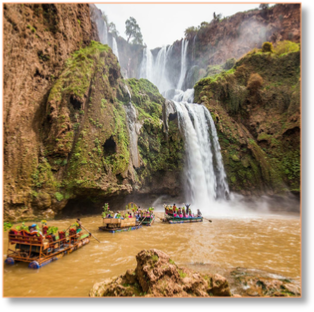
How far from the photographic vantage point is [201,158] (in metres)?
17.6

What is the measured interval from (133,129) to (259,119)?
42.2 ft

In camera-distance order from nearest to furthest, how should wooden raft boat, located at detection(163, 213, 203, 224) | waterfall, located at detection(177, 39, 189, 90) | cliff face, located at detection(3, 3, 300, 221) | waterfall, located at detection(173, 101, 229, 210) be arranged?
cliff face, located at detection(3, 3, 300, 221) < wooden raft boat, located at detection(163, 213, 203, 224) < waterfall, located at detection(173, 101, 229, 210) < waterfall, located at detection(177, 39, 189, 90)

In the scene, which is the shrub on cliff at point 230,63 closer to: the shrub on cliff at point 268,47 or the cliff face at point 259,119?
the shrub on cliff at point 268,47

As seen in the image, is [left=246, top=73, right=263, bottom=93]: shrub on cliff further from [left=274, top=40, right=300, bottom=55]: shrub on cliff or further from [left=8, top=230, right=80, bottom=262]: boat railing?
[left=8, top=230, right=80, bottom=262]: boat railing

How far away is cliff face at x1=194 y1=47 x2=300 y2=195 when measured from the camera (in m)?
17.1

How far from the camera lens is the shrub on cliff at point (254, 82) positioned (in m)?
20.3

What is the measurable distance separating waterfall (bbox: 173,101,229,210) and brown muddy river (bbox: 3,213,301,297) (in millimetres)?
6972

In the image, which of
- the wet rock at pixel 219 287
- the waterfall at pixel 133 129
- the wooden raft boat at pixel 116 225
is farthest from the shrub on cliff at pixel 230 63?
the wet rock at pixel 219 287

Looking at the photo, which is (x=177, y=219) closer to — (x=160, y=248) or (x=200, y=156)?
(x=160, y=248)

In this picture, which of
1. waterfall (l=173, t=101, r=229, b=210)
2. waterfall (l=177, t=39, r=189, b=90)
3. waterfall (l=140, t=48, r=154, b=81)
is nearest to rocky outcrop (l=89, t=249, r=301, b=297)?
waterfall (l=173, t=101, r=229, b=210)

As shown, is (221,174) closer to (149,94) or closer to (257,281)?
(149,94)

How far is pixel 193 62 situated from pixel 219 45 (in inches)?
201

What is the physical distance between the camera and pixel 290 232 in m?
9.23

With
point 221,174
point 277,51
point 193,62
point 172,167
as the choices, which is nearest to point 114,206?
point 172,167
